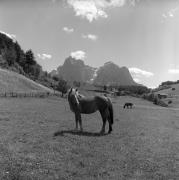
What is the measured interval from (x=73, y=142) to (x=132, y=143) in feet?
14.5

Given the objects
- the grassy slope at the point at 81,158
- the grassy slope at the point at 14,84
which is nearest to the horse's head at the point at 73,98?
the grassy slope at the point at 81,158

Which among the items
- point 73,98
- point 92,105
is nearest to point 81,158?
point 92,105

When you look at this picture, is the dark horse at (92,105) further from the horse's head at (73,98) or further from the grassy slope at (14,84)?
the grassy slope at (14,84)

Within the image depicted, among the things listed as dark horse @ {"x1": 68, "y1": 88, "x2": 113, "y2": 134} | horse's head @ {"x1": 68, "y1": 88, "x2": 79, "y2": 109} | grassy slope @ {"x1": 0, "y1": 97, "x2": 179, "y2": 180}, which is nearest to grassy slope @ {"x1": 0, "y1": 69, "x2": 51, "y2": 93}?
horse's head @ {"x1": 68, "y1": 88, "x2": 79, "y2": 109}

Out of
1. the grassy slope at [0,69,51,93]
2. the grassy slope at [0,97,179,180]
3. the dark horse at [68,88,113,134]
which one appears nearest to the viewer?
the grassy slope at [0,97,179,180]

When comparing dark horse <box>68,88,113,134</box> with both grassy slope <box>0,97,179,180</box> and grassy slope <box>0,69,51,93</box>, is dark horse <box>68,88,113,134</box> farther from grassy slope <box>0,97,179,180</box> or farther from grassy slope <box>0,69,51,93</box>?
grassy slope <box>0,69,51,93</box>

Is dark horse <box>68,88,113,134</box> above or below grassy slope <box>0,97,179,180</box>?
above

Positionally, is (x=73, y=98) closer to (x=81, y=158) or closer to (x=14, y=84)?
(x=81, y=158)

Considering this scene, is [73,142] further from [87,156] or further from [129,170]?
[129,170]

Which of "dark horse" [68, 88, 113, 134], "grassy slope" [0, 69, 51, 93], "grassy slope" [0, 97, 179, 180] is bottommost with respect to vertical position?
"grassy slope" [0, 97, 179, 180]

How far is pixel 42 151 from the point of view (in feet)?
40.6

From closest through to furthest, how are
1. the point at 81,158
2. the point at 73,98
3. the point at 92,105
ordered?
the point at 81,158
the point at 73,98
the point at 92,105

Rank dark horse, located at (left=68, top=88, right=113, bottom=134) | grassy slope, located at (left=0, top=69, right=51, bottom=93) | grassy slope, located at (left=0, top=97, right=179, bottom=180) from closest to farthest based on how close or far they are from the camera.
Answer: grassy slope, located at (left=0, top=97, right=179, bottom=180) → dark horse, located at (left=68, top=88, right=113, bottom=134) → grassy slope, located at (left=0, top=69, right=51, bottom=93)

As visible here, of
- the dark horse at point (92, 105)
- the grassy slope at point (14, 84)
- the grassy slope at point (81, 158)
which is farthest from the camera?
the grassy slope at point (14, 84)
